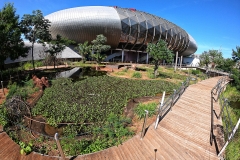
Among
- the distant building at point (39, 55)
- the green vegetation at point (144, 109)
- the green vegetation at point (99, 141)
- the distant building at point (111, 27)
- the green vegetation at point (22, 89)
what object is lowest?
the green vegetation at point (99, 141)

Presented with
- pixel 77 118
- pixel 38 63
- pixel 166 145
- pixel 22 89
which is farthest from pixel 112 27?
pixel 166 145

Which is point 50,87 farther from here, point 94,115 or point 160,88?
point 160,88

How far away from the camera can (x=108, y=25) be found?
4188 centimetres

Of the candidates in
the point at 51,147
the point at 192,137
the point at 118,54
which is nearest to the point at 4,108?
the point at 51,147

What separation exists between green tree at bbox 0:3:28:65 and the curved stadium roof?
27.1m

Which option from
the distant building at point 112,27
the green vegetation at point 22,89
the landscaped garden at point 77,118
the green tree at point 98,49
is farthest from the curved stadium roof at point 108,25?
the green vegetation at point 22,89

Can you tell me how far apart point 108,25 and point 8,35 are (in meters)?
30.6

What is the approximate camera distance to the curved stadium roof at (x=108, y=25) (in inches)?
1645

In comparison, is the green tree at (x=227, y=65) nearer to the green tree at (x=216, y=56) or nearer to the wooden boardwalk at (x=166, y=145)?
the green tree at (x=216, y=56)

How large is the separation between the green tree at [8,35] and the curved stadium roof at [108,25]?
27.1 metres

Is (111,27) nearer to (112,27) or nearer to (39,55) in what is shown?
(112,27)

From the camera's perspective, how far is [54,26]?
42.8 metres

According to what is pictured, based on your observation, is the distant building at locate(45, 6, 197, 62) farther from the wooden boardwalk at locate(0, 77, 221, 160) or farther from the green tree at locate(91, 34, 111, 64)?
the wooden boardwalk at locate(0, 77, 221, 160)

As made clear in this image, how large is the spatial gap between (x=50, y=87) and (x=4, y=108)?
19.6 feet
